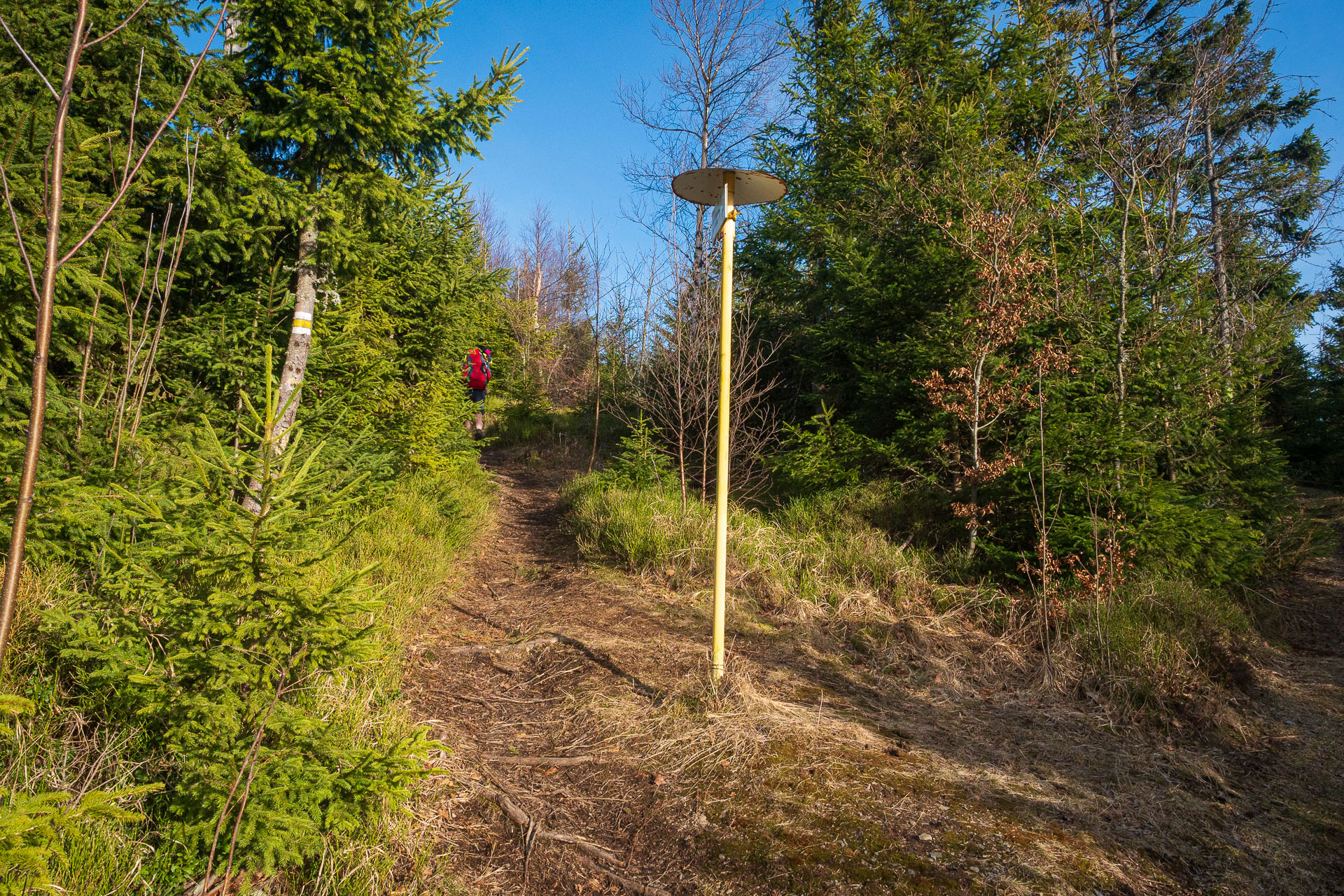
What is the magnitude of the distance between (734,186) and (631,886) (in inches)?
143

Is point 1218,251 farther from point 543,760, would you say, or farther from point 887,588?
point 543,760

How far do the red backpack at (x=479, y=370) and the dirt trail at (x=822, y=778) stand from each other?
25.8 ft

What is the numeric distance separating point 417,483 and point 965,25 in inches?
418

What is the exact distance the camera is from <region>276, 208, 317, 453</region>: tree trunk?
5.88m

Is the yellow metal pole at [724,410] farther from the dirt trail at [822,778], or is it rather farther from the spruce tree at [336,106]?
the spruce tree at [336,106]

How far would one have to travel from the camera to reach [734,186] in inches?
150

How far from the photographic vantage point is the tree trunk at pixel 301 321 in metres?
5.88

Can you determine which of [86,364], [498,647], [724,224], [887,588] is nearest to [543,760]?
[498,647]

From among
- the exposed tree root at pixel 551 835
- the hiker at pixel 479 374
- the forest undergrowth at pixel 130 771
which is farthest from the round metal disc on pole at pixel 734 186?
the hiker at pixel 479 374

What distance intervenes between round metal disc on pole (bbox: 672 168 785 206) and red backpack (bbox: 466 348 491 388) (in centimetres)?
932

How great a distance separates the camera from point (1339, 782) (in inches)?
146

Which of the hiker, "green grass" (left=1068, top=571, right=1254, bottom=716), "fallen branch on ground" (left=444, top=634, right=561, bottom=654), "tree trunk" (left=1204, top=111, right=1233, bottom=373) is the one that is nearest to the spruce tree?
"fallen branch on ground" (left=444, top=634, right=561, bottom=654)

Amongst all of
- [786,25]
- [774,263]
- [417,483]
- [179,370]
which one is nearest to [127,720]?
[179,370]

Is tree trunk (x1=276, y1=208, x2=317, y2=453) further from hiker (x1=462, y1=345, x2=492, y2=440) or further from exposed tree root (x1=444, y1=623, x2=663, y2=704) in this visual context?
hiker (x1=462, y1=345, x2=492, y2=440)
